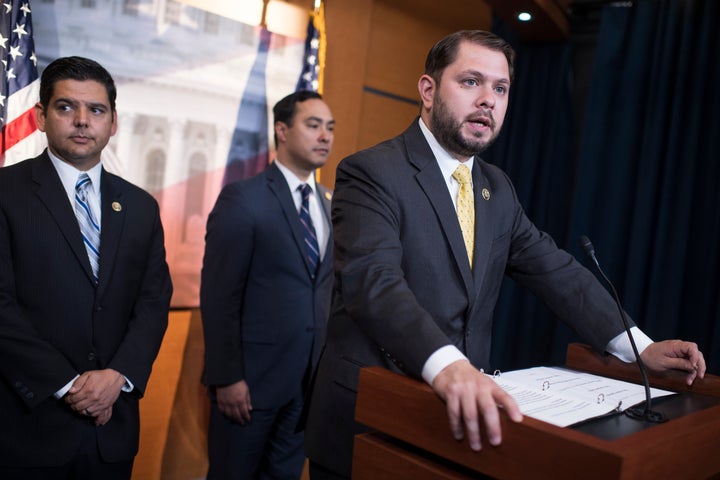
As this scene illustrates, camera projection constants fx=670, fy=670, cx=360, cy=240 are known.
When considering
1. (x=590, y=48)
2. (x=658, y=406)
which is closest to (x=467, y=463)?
(x=658, y=406)

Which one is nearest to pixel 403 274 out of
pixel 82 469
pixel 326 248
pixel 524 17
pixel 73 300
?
pixel 73 300

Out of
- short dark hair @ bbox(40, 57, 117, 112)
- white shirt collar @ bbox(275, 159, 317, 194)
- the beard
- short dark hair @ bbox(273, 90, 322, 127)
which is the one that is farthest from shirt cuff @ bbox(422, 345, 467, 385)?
short dark hair @ bbox(273, 90, 322, 127)

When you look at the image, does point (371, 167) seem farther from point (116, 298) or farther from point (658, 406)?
point (116, 298)

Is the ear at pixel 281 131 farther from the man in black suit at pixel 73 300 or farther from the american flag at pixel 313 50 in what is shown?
the man in black suit at pixel 73 300

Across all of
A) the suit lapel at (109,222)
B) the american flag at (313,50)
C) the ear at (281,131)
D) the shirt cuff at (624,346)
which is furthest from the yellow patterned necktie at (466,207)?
the american flag at (313,50)

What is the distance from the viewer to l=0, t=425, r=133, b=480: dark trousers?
196cm

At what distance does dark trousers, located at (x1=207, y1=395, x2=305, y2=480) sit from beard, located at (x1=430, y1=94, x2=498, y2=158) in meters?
1.64

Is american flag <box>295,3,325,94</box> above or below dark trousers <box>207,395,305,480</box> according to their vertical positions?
above

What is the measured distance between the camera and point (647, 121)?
3869mm

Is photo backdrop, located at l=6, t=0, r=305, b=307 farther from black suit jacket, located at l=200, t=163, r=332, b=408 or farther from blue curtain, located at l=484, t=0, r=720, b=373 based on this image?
blue curtain, located at l=484, t=0, r=720, b=373

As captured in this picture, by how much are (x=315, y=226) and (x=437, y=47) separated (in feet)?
5.10

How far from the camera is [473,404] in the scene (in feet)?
3.26

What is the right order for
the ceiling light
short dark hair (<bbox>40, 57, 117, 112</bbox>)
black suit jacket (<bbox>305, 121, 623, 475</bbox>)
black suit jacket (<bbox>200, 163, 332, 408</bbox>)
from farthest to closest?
the ceiling light → black suit jacket (<bbox>200, 163, 332, 408</bbox>) → short dark hair (<bbox>40, 57, 117, 112</bbox>) → black suit jacket (<bbox>305, 121, 623, 475</bbox>)

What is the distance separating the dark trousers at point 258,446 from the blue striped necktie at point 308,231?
2.02ft
